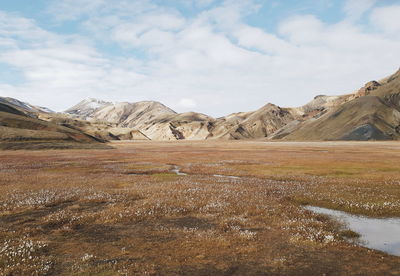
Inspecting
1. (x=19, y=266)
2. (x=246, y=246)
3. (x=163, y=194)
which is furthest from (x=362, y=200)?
(x=19, y=266)

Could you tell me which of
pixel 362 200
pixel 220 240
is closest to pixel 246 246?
pixel 220 240

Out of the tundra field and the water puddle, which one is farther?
the water puddle

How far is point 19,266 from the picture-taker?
11.8 meters

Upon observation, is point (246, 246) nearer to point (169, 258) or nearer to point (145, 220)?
point (169, 258)

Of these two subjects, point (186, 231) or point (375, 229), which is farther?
point (375, 229)

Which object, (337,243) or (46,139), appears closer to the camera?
(337,243)

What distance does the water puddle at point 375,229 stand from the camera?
605 inches

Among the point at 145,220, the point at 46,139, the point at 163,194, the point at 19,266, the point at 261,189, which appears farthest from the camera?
the point at 46,139

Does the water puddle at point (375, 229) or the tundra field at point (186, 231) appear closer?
the tundra field at point (186, 231)

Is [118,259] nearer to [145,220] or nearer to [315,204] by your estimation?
[145,220]

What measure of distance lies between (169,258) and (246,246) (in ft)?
13.6

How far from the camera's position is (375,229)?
18562 millimetres

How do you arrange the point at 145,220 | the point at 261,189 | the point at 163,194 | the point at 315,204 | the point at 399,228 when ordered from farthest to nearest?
the point at 261,189, the point at 163,194, the point at 315,204, the point at 145,220, the point at 399,228

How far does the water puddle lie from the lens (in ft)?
50.4
